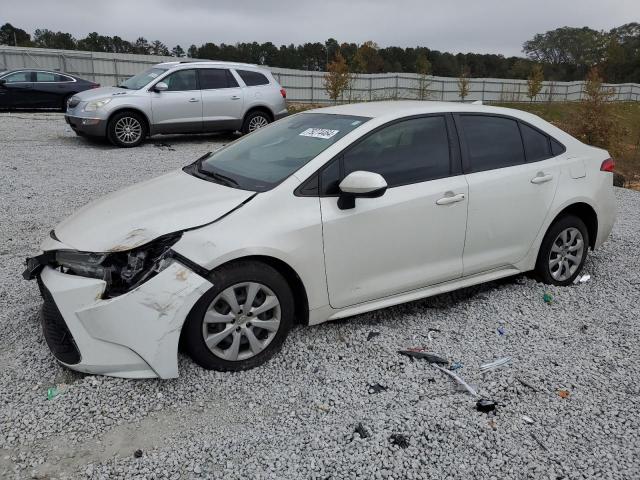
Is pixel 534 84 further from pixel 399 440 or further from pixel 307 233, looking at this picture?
pixel 399 440

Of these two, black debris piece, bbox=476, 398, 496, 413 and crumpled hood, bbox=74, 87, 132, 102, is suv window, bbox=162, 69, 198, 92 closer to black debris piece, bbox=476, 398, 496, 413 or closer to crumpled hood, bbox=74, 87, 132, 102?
crumpled hood, bbox=74, 87, 132, 102

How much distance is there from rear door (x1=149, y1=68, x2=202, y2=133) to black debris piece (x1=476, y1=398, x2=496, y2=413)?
10173mm

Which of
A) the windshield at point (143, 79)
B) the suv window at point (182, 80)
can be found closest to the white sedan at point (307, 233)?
the suv window at point (182, 80)

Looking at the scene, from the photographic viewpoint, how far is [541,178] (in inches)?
176

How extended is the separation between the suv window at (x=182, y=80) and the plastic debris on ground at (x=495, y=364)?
1008 centimetres

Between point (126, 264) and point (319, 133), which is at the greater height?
point (319, 133)

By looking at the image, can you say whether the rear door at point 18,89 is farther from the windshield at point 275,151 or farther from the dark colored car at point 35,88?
the windshield at point 275,151

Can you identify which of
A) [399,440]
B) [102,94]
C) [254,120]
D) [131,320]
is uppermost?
[102,94]

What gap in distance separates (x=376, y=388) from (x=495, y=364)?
84cm

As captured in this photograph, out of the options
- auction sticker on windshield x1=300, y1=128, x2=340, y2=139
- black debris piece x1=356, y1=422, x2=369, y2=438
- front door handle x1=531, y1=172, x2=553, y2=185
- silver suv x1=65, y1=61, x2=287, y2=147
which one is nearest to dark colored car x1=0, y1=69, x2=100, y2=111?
silver suv x1=65, y1=61, x2=287, y2=147

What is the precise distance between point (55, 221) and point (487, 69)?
86.1 meters

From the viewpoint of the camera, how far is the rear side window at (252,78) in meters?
12.7

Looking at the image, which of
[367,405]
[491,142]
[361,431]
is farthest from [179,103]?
[361,431]

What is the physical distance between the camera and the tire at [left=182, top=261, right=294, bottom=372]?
315 cm
